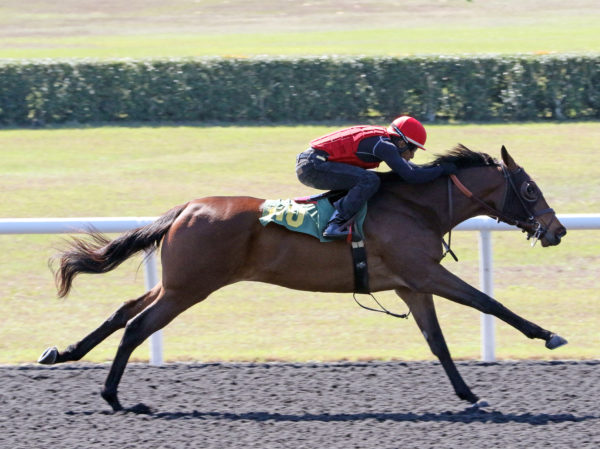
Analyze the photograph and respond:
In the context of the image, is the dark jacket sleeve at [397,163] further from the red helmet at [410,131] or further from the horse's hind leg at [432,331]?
the horse's hind leg at [432,331]

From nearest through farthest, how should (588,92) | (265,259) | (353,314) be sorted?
(265,259) < (353,314) < (588,92)

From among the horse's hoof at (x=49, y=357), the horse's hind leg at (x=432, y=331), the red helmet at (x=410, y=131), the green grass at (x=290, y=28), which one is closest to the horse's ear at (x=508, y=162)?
the red helmet at (x=410, y=131)

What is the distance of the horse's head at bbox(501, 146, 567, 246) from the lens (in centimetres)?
530

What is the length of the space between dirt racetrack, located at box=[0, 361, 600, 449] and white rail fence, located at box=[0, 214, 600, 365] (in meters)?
0.17

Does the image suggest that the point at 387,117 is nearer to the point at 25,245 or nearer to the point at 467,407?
the point at 25,245

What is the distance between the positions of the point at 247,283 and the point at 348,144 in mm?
3197

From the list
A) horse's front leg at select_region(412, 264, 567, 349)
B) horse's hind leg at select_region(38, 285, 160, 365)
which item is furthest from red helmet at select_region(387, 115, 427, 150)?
horse's hind leg at select_region(38, 285, 160, 365)

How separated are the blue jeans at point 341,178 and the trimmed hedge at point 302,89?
36.9 ft

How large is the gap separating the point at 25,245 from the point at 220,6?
35.4 metres

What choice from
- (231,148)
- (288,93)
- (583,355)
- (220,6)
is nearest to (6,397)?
(583,355)

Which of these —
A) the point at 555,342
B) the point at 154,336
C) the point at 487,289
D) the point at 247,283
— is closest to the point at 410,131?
the point at 487,289

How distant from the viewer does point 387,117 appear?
16734 mm

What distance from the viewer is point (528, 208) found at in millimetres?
5328

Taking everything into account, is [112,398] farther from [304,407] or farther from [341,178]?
[341,178]
